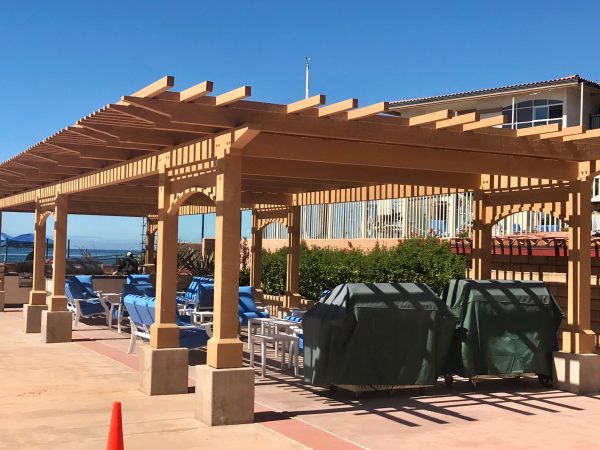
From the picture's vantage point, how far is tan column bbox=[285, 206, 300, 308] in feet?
56.1

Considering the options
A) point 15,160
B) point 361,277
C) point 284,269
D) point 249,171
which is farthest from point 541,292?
point 284,269

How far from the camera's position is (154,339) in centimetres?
947

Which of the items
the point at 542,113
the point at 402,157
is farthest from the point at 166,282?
the point at 542,113

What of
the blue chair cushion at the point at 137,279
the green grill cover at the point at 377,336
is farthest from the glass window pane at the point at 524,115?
the green grill cover at the point at 377,336

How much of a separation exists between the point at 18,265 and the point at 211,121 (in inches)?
747

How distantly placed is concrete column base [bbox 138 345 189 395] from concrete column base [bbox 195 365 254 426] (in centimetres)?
141

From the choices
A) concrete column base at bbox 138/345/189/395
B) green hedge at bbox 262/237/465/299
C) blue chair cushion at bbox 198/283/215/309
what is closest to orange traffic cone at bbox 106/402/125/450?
concrete column base at bbox 138/345/189/395

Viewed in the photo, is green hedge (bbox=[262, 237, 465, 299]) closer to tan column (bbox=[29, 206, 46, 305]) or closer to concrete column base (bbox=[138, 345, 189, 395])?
tan column (bbox=[29, 206, 46, 305])

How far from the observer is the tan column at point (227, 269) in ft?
26.2

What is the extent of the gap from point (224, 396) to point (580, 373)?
191 inches

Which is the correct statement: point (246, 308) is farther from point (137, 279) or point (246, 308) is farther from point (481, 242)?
point (137, 279)

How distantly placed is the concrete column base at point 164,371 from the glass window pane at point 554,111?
24.2 meters

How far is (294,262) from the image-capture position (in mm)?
17156

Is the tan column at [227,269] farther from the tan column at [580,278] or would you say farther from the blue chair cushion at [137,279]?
the blue chair cushion at [137,279]
